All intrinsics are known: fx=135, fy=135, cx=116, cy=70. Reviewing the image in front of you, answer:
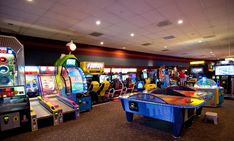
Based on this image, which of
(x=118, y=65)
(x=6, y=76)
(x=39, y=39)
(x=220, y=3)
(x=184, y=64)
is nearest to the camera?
(x=220, y=3)

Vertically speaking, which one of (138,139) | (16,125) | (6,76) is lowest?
(138,139)

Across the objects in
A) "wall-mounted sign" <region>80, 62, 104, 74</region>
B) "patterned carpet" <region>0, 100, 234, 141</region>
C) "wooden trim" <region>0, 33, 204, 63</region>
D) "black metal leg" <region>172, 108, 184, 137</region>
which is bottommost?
"patterned carpet" <region>0, 100, 234, 141</region>

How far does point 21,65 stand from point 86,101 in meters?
2.53

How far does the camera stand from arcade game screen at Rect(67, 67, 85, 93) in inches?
212

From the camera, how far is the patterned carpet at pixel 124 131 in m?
3.21

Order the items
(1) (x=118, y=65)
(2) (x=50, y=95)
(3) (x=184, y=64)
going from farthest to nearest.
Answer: (3) (x=184, y=64) < (1) (x=118, y=65) < (2) (x=50, y=95)

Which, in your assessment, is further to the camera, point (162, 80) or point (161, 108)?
point (162, 80)

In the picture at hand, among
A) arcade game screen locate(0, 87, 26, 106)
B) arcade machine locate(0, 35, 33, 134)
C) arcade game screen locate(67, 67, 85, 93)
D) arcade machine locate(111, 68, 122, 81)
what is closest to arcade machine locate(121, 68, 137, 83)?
arcade machine locate(111, 68, 122, 81)

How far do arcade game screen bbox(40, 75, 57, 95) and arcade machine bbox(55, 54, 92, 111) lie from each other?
0.31 m

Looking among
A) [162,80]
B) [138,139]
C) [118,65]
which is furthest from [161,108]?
[162,80]

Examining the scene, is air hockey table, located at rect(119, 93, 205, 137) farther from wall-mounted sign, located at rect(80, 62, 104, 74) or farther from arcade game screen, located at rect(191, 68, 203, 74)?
arcade game screen, located at rect(191, 68, 203, 74)

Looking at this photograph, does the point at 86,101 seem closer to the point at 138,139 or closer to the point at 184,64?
the point at 138,139

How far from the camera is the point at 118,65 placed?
9.53 metres

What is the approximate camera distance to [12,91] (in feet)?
12.2
